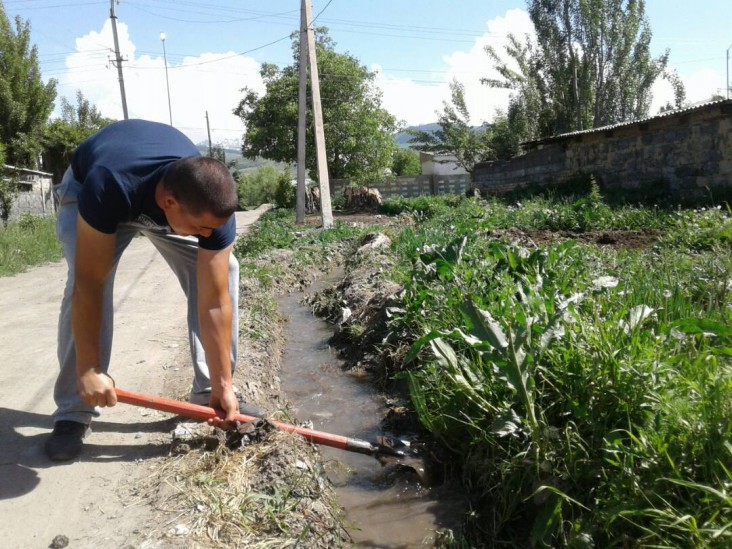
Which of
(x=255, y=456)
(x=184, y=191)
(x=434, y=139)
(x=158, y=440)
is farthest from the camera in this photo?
(x=434, y=139)

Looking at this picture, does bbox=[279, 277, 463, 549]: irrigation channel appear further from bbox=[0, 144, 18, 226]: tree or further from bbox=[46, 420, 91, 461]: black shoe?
bbox=[0, 144, 18, 226]: tree

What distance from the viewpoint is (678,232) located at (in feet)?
22.4

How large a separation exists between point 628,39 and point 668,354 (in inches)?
1007

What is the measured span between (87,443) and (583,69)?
25.6 metres

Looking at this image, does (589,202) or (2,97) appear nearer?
(589,202)

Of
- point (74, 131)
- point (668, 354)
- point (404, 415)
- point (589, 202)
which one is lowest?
point (404, 415)

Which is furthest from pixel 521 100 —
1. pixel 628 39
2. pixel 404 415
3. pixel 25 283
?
pixel 404 415

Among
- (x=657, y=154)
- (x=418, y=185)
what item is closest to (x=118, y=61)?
(x=418, y=185)

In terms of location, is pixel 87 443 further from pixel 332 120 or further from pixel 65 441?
pixel 332 120

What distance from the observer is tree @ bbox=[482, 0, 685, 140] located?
24422 mm

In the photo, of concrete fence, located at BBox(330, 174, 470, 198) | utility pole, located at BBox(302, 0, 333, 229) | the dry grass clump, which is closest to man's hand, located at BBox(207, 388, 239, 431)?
the dry grass clump

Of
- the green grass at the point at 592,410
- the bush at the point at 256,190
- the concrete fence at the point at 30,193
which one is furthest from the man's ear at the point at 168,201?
the bush at the point at 256,190

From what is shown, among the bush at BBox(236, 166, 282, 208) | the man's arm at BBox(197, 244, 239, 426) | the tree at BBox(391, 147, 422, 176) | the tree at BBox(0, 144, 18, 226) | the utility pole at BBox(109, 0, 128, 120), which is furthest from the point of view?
the tree at BBox(391, 147, 422, 176)

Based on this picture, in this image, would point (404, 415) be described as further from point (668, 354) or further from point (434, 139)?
point (434, 139)
